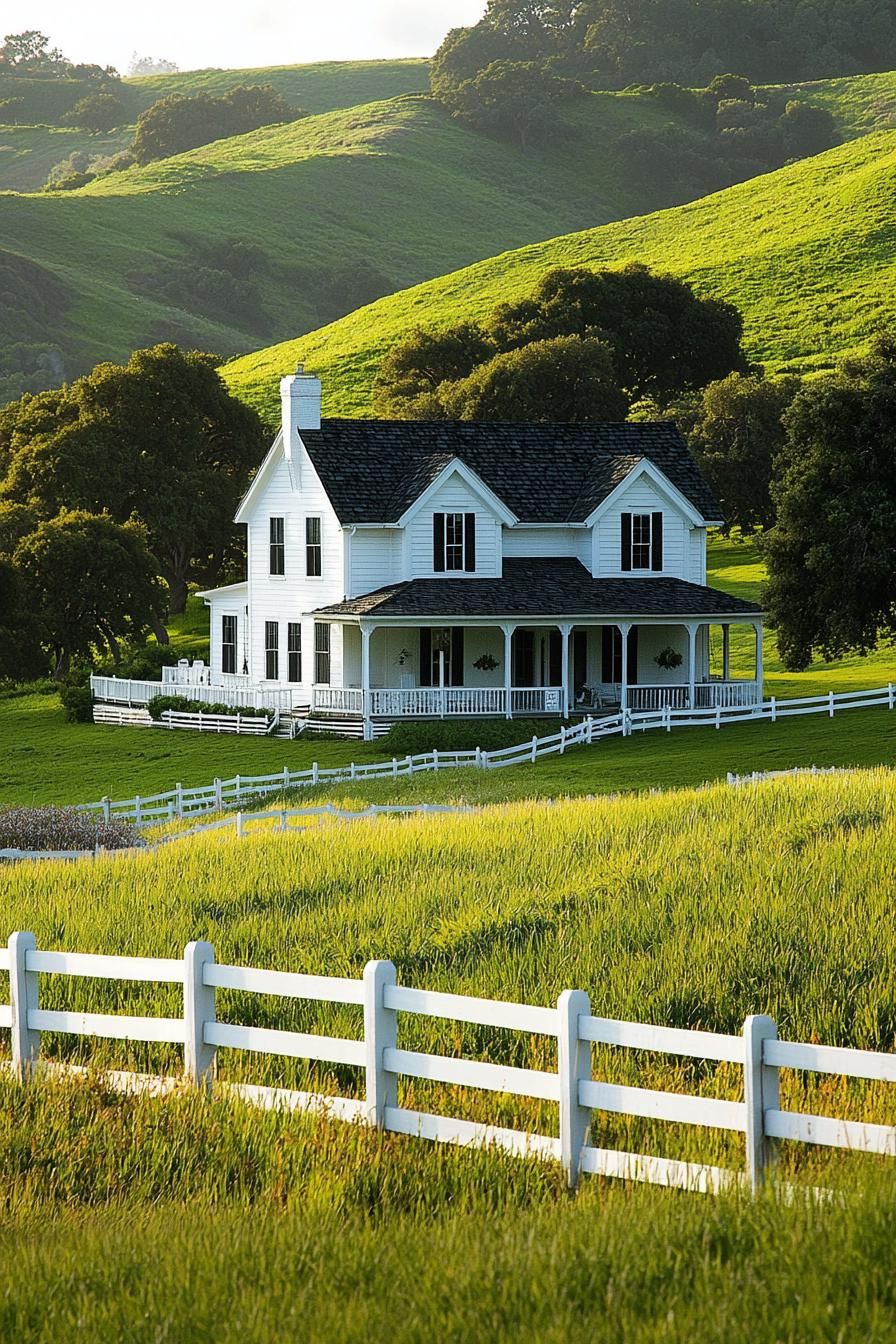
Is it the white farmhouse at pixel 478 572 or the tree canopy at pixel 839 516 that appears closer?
the tree canopy at pixel 839 516

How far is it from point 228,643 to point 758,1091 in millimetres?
54450

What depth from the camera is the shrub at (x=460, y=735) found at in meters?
48.6

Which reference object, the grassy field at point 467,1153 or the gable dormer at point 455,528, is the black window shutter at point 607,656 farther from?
the grassy field at point 467,1153

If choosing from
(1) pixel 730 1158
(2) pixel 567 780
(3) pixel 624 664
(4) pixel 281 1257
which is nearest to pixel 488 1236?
(4) pixel 281 1257

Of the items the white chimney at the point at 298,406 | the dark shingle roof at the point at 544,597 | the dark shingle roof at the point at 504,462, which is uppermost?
the white chimney at the point at 298,406

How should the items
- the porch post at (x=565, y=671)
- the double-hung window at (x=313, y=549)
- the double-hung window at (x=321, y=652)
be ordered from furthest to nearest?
the double-hung window at (x=313, y=549) → the double-hung window at (x=321, y=652) → the porch post at (x=565, y=671)

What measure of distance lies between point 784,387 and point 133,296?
12229 centimetres

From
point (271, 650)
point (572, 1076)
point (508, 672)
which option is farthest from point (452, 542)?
point (572, 1076)

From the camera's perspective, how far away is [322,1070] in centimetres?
1244

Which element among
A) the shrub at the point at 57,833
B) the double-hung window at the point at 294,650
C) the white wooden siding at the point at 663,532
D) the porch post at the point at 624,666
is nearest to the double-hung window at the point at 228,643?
the double-hung window at the point at 294,650

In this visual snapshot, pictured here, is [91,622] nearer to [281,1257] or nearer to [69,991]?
[69,991]

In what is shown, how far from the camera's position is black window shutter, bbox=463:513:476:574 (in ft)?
183

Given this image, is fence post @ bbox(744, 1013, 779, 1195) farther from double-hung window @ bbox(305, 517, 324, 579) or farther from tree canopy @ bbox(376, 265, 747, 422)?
tree canopy @ bbox(376, 265, 747, 422)

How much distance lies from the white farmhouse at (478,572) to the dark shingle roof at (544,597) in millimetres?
73
